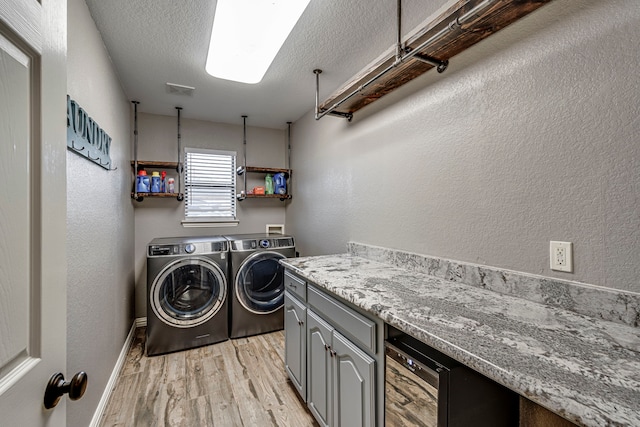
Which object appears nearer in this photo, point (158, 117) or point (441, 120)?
point (441, 120)

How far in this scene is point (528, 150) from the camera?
1.23 metres

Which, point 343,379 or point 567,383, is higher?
point 567,383

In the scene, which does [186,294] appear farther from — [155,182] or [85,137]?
Result: [85,137]

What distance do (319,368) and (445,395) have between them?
3.05 feet

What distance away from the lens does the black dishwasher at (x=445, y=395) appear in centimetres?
87

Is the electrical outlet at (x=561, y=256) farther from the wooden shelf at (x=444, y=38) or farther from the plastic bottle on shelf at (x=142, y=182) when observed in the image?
the plastic bottle on shelf at (x=142, y=182)

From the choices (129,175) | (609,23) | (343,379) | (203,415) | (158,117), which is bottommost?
(203,415)

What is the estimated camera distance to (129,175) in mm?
2885

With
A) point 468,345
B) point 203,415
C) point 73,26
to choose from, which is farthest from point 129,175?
point 468,345

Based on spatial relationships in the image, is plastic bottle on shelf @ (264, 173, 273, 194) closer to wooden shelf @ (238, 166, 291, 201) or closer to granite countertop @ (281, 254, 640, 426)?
wooden shelf @ (238, 166, 291, 201)

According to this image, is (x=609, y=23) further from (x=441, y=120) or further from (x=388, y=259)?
(x=388, y=259)

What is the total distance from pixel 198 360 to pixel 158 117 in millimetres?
2648

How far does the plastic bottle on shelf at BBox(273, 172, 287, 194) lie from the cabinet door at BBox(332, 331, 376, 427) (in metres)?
2.41

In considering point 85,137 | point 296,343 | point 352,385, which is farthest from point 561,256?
point 85,137
